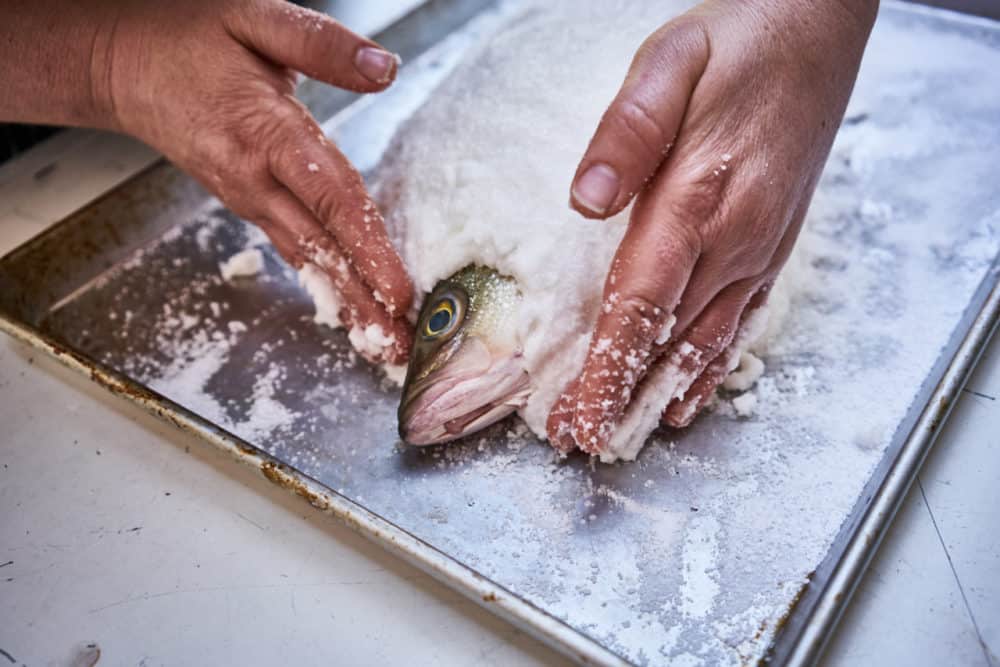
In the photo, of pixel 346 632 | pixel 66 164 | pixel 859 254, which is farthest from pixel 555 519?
pixel 66 164

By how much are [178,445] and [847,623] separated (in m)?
0.83

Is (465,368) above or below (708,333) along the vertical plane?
below

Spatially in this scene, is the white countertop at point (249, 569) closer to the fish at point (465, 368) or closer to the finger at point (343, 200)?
the fish at point (465, 368)

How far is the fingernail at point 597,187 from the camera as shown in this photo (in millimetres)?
896

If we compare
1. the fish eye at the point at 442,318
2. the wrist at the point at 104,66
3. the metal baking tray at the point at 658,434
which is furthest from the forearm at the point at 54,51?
the fish eye at the point at 442,318

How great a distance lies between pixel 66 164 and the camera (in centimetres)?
159

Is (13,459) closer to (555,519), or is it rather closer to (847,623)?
(555,519)

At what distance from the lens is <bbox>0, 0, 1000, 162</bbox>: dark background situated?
5.33 feet

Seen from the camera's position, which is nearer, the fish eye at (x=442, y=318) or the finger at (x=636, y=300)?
the finger at (x=636, y=300)

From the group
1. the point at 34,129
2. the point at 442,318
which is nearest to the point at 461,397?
the point at 442,318

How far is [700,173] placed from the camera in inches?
37.3

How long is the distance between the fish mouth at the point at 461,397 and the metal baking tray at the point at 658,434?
4 centimetres

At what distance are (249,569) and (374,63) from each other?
2.18 feet

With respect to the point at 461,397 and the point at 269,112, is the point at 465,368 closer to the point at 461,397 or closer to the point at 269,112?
the point at 461,397
